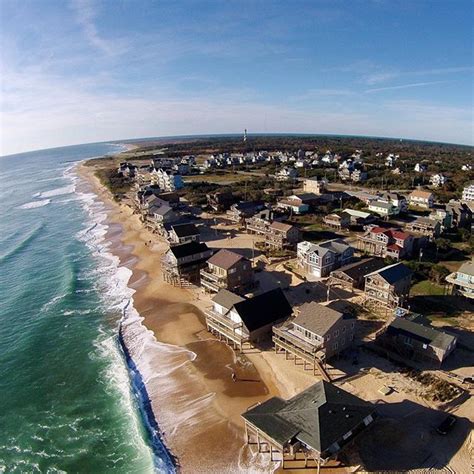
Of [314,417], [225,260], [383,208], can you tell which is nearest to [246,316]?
[225,260]

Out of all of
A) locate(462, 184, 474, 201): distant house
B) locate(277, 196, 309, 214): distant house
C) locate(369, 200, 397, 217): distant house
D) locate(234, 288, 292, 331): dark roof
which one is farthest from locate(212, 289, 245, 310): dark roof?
locate(462, 184, 474, 201): distant house

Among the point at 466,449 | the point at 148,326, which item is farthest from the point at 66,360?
the point at 466,449

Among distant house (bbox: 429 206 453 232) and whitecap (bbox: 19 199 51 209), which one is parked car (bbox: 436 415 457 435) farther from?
whitecap (bbox: 19 199 51 209)

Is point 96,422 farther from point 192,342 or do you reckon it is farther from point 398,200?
point 398,200

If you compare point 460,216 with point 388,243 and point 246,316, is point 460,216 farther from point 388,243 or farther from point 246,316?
point 246,316

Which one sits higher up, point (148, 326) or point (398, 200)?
point (398, 200)
